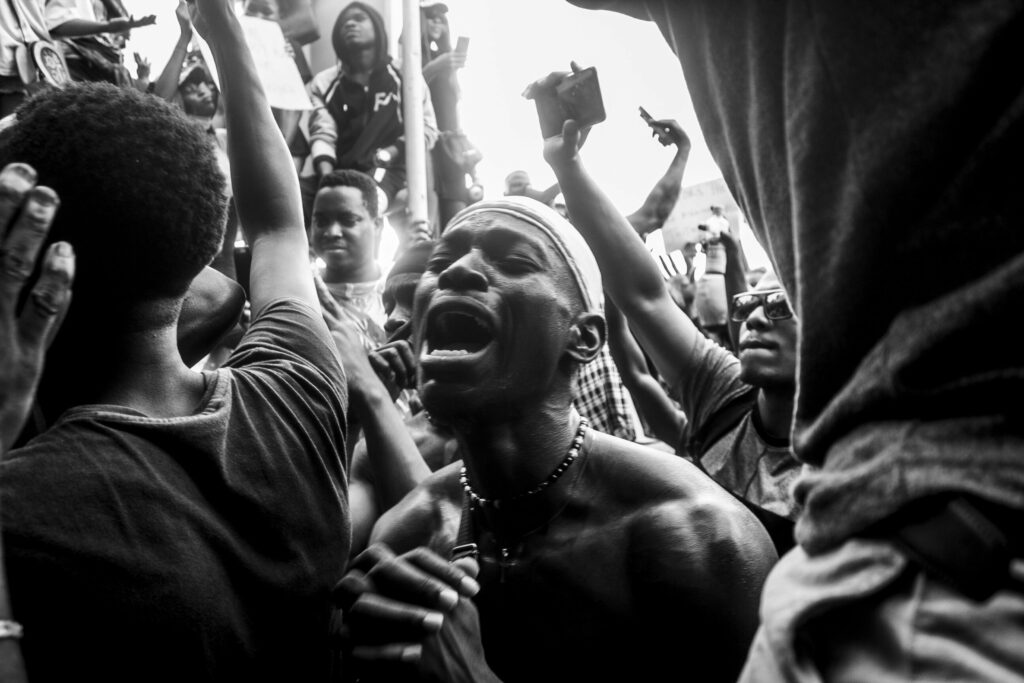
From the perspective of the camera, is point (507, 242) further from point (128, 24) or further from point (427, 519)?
point (128, 24)

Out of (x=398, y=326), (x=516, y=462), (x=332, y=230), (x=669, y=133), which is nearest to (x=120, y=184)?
(x=516, y=462)

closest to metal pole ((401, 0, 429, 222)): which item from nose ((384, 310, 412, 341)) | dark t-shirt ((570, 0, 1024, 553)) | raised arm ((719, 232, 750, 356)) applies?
nose ((384, 310, 412, 341))

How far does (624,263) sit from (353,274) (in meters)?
2.23

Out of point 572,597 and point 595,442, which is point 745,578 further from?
point 595,442

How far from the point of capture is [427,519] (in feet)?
7.43

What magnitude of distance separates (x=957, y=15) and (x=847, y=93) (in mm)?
129

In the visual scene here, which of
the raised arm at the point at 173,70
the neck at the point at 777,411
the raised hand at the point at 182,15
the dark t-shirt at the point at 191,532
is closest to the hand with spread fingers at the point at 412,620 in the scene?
the dark t-shirt at the point at 191,532

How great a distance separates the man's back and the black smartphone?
1396 mm

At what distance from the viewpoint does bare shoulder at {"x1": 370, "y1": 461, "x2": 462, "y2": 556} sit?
2.21 meters

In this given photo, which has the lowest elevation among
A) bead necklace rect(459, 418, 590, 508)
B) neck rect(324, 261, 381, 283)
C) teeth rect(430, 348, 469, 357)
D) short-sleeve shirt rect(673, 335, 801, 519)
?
short-sleeve shirt rect(673, 335, 801, 519)

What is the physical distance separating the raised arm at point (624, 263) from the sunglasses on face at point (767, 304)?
0.83ft

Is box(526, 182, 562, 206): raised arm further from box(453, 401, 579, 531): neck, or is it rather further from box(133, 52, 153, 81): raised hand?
box(453, 401, 579, 531): neck

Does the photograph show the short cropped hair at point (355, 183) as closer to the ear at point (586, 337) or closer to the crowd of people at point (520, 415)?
the crowd of people at point (520, 415)

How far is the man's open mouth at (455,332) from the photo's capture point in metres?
2.19
